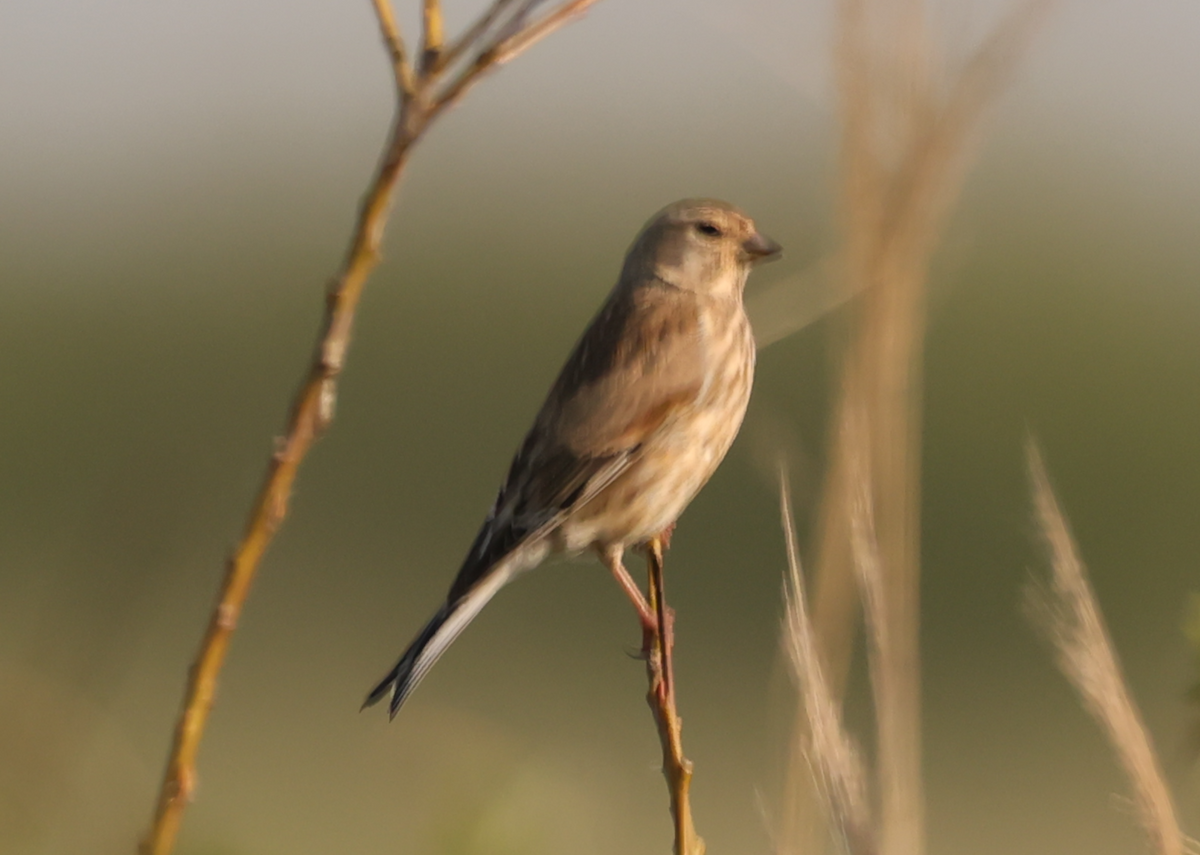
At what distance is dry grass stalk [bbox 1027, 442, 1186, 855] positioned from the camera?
128 centimetres

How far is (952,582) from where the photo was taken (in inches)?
367

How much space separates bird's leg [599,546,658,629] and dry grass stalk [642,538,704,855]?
0.04m

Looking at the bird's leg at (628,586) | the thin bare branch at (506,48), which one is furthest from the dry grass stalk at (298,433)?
the bird's leg at (628,586)

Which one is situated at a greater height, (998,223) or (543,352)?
(998,223)

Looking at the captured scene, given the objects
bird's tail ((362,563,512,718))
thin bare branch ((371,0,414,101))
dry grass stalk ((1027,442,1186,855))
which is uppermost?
thin bare branch ((371,0,414,101))

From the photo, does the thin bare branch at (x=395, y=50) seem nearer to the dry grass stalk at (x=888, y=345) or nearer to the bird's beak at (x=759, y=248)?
the dry grass stalk at (x=888, y=345)

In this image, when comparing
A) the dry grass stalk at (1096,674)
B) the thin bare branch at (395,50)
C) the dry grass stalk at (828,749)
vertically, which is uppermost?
the thin bare branch at (395,50)

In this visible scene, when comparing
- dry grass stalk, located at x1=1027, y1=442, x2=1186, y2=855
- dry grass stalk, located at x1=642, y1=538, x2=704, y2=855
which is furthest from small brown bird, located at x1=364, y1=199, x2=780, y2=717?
dry grass stalk, located at x1=1027, y1=442, x2=1186, y2=855

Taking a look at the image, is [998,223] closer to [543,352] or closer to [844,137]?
[543,352]

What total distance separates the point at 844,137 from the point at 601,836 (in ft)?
2.20

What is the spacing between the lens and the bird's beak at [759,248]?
2.91 metres

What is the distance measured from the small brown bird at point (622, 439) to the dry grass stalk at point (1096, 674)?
1056 mm

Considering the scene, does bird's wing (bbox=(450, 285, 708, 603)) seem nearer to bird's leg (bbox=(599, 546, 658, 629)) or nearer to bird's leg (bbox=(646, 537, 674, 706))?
bird's leg (bbox=(599, 546, 658, 629))

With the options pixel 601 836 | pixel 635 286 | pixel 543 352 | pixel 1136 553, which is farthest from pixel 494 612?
pixel 601 836
